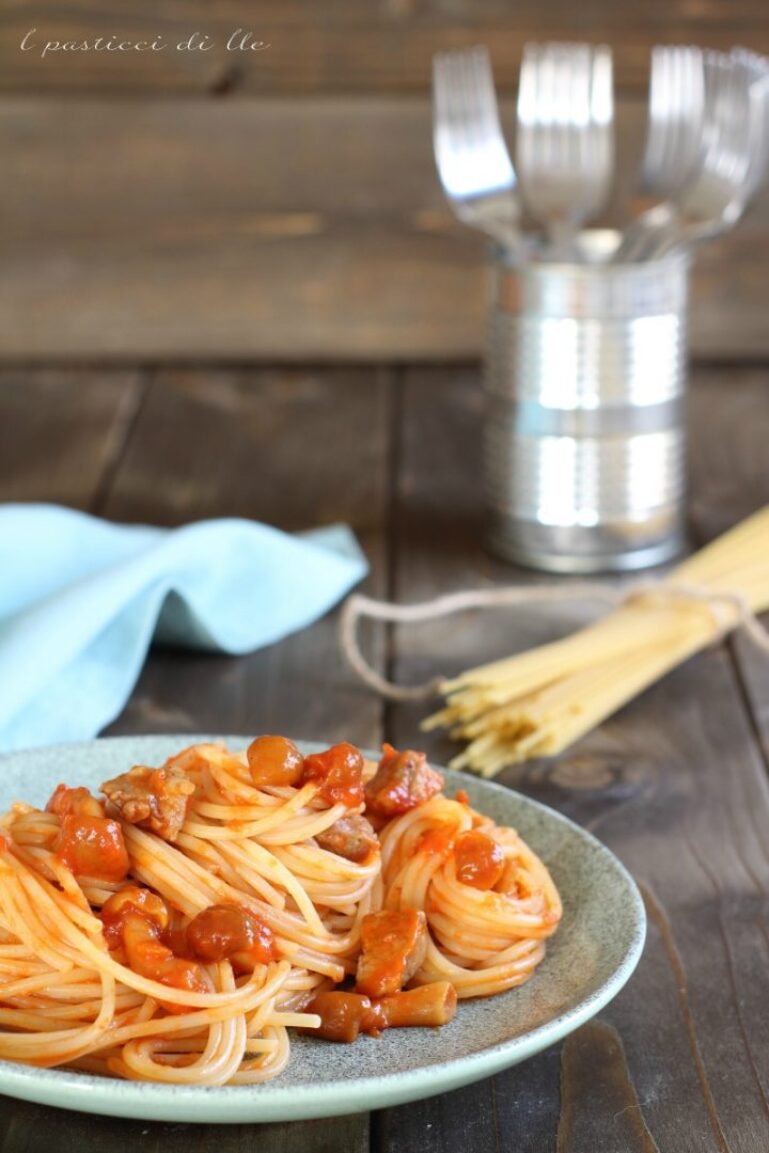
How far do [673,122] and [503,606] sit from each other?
0.68 metres

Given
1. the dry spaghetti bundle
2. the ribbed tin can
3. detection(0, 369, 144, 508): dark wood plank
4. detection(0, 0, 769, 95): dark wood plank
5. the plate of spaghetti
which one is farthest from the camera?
detection(0, 0, 769, 95): dark wood plank

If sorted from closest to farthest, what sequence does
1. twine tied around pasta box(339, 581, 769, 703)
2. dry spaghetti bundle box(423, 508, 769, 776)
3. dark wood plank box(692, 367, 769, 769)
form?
dry spaghetti bundle box(423, 508, 769, 776), twine tied around pasta box(339, 581, 769, 703), dark wood plank box(692, 367, 769, 769)

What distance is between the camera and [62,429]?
2.58 metres

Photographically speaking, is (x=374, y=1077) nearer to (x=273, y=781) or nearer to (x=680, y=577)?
(x=273, y=781)

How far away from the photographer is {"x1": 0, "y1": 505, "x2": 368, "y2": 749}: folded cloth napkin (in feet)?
5.14

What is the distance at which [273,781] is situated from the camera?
3.52 ft

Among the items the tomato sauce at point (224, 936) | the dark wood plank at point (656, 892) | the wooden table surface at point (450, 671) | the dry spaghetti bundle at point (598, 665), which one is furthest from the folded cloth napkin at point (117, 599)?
the tomato sauce at point (224, 936)

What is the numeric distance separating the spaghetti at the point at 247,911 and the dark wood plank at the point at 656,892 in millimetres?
85

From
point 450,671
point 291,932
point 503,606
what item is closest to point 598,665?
point 450,671

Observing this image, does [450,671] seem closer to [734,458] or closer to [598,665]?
[598,665]

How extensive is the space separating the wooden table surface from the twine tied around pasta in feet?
0.09

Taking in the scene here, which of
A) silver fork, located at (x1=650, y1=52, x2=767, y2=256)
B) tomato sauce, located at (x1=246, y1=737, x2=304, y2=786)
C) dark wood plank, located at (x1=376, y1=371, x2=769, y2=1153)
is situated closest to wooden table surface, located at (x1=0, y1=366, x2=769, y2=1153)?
dark wood plank, located at (x1=376, y1=371, x2=769, y2=1153)

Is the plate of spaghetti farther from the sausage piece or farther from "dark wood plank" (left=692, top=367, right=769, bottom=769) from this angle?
"dark wood plank" (left=692, top=367, right=769, bottom=769)

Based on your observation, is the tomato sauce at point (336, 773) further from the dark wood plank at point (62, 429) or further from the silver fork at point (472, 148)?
the dark wood plank at point (62, 429)
